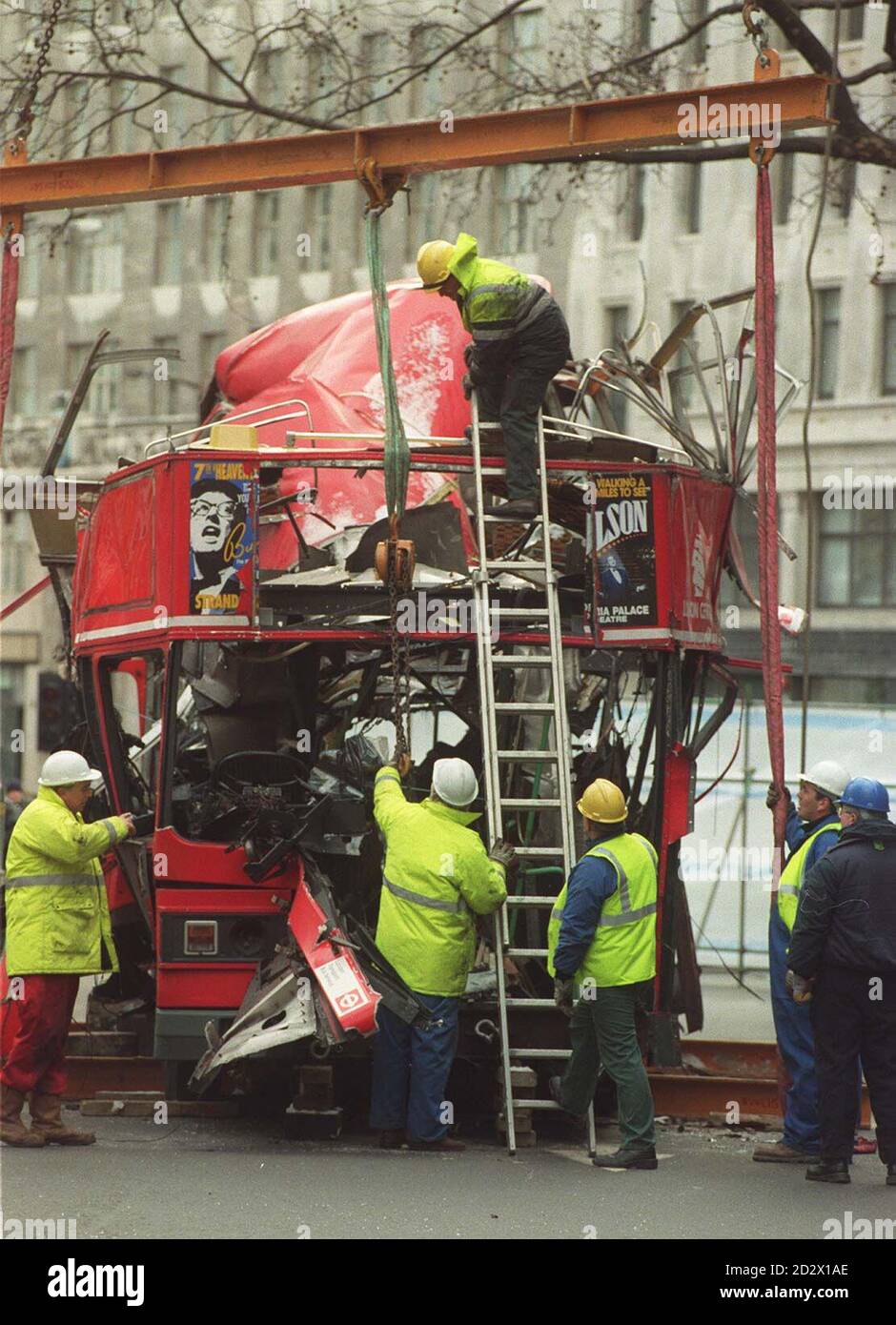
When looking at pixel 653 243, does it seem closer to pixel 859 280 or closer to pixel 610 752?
pixel 859 280

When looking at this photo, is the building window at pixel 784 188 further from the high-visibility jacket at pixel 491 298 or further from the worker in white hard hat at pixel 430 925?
the worker in white hard hat at pixel 430 925

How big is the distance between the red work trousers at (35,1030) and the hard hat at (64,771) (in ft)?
2.86

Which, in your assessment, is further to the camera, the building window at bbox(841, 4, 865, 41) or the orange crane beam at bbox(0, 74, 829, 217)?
the building window at bbox(841, 4, 865, 41)

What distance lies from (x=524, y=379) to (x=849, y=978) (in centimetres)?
326

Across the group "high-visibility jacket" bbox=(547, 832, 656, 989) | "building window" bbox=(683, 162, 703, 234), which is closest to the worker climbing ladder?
"high-visibility jacket" bbox=(547, 832, 656, 989)

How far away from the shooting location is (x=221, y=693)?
33.8 ft

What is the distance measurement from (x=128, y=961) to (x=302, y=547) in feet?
8.60

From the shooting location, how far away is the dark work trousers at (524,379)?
A: 33.7ft

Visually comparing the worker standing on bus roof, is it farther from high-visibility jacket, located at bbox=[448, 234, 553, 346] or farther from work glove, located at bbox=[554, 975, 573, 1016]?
work glove, located at bbox=[554, 975, 573, 1016]

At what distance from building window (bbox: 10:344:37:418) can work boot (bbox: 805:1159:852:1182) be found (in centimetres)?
4219

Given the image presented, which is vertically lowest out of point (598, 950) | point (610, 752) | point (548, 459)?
point (598, 950)

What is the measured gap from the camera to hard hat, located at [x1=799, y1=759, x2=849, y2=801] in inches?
386

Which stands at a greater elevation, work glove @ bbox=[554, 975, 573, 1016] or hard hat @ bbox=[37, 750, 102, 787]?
hard hat @ bbox=[37, 750, 102, 787]

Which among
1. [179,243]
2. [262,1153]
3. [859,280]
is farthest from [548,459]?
[179,243]
